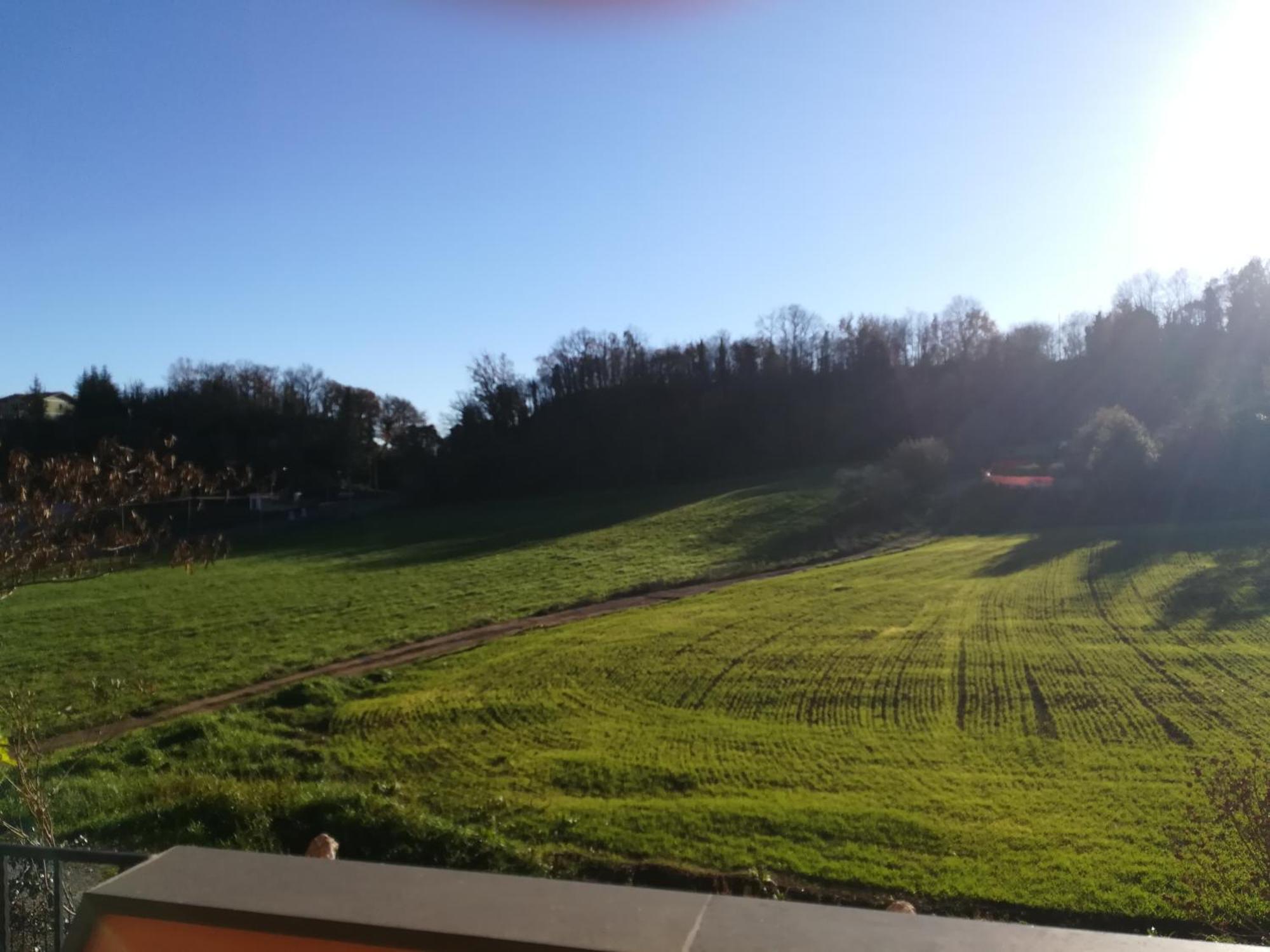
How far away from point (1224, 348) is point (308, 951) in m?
60.7

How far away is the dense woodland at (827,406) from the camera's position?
36.3 m

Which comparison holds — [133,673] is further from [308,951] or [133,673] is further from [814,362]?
[814,362]

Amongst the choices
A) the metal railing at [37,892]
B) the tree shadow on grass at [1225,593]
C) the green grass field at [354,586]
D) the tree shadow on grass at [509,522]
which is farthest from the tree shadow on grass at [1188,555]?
the metal railing at [37,892]

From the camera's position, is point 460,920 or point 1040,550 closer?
point 460,920

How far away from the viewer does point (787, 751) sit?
42.8 ft

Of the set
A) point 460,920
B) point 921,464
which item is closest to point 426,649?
point 460,920

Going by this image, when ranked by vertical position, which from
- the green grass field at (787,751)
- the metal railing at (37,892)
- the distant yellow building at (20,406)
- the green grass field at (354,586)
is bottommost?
the green grass field at (787,751)

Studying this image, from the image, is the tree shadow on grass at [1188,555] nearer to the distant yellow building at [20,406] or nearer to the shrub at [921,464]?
the shrub at [921,464]

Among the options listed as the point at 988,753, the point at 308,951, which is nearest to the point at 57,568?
the point at 308,951

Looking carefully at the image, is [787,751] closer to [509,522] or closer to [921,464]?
[921,464]

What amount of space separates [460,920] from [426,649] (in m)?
21.3

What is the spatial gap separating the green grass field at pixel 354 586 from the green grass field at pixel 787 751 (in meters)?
2.12

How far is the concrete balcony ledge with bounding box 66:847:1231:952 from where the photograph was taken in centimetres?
181

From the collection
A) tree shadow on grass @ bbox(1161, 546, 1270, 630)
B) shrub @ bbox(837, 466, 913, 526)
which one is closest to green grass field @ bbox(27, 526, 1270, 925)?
tree shadow on grass @ bbox(1161, 546, 1270, 630)
